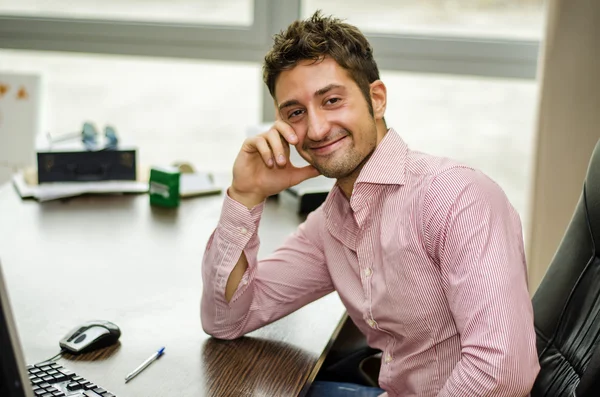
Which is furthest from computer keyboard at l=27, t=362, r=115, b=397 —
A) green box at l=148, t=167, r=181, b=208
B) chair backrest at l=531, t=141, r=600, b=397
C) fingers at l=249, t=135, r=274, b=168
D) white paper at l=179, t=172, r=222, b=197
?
white paper at l=179, t=172, r=222, b=197

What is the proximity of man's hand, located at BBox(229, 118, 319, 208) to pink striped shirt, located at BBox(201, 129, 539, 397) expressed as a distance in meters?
0.04

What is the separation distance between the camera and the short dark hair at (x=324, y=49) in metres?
1.49

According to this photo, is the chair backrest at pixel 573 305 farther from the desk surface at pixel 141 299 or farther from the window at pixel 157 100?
the window at pixel 157 100

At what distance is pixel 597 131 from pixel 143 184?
1.46m

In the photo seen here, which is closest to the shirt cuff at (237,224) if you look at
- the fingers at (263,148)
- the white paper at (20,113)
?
the fingers at (263,148)

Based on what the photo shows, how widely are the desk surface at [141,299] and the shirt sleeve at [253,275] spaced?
0.13 ft

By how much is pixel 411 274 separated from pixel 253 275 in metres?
0.36

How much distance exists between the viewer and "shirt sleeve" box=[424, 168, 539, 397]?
3.95ft

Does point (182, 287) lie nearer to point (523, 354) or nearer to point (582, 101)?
point (523, 354)

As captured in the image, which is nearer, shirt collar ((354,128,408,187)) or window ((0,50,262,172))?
shirt collar ((354,128,408,187))

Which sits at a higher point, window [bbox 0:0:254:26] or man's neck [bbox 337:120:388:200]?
window [bbox 0:0:254:26]

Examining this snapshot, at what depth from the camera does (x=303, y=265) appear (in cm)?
163

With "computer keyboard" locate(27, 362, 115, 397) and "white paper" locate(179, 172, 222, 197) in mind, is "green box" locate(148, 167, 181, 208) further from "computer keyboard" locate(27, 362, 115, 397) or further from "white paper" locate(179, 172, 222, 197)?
"computer keyboard" locate(27, 362, 115, 397)

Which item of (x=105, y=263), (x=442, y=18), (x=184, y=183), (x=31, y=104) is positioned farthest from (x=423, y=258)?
(x=31, y=104)
